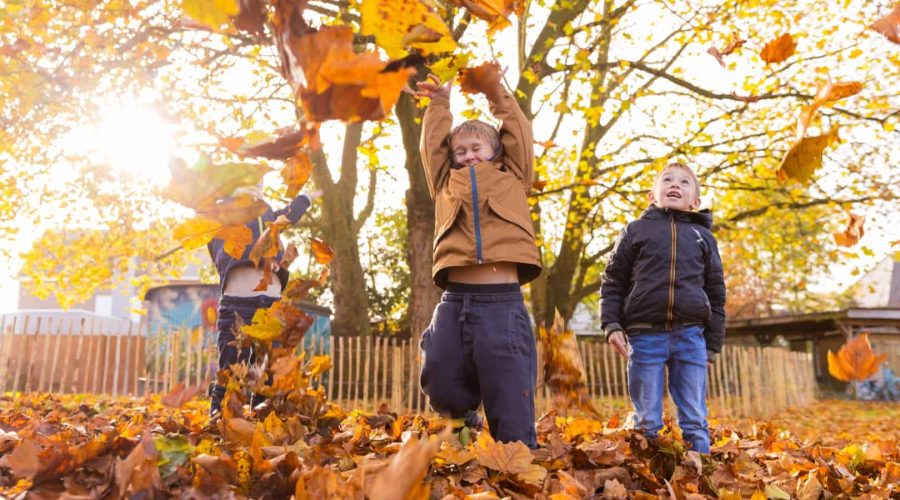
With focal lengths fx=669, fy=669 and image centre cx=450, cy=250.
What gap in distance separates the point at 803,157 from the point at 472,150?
4.12 ft

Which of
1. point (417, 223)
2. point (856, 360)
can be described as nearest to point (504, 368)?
point (417, 223)

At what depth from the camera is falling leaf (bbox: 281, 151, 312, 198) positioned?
77.9 inches

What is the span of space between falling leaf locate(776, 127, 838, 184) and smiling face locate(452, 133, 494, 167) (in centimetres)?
114

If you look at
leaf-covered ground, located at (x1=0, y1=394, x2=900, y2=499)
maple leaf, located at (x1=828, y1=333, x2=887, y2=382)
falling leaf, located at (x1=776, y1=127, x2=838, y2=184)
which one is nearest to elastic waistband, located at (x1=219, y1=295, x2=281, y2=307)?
Result: leaf-covered ground, located at (x1=0, y1=394, x2=900, y2=499)

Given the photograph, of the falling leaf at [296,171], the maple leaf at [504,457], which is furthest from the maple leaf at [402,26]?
the maple leaf at [504,457]

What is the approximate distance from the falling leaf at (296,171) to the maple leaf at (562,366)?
54.3 inches

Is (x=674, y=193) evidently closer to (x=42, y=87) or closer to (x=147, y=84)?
(x=42, y=87)

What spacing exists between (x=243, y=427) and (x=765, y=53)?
3217mm

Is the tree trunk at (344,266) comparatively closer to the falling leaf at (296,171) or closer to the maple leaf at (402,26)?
the falling leaf at (296,171)

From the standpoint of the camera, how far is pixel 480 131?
2.89m

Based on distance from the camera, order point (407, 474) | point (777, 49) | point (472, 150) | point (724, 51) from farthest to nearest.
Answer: point (724, 51) → point (777, 49) → point (472, 150) → point (407, 474)

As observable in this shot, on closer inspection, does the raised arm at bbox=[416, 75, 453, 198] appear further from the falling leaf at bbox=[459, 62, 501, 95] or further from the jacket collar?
the jacket collar

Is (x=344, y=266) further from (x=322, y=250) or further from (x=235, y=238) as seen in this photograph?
(x=235, y=238)

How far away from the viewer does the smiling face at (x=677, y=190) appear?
346 cm
